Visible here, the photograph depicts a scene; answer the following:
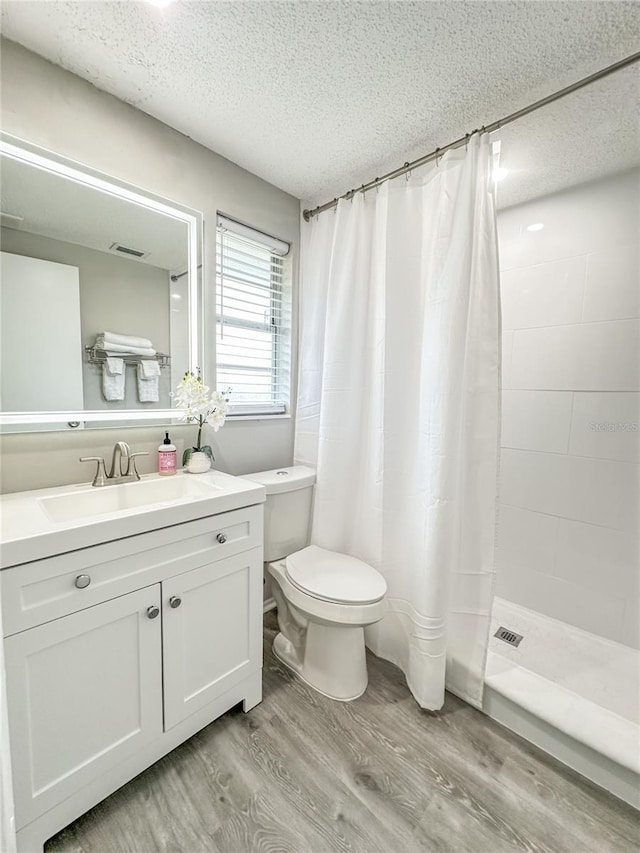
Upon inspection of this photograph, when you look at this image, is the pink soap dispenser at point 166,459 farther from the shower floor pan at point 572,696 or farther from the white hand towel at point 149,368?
the shower floor pan at point 572,696

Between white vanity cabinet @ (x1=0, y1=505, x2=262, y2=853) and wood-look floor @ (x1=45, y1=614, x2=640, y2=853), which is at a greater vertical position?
white vanity cabinet @ (x1=0, y1=505, x2=262, y2=853)

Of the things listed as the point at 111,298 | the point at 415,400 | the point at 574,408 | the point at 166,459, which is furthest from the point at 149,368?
the point at 574,408

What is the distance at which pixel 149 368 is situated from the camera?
1.53m

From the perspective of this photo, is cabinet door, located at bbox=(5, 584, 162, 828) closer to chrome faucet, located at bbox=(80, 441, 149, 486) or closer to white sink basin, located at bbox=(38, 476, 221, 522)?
white sink basin, located at bbox=(38, 476, 221, 522)

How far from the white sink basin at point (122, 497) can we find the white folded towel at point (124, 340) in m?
0.56

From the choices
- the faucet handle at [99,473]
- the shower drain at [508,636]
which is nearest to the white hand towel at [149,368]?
the faucet handle at [99,473]

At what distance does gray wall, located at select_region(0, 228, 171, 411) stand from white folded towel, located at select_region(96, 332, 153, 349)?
0.05ft

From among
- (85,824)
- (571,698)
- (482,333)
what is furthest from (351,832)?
(482,333)

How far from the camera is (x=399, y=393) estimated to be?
1610 mm

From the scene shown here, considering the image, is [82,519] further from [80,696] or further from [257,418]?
[257,418]

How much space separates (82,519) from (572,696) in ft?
5.82

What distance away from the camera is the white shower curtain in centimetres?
136

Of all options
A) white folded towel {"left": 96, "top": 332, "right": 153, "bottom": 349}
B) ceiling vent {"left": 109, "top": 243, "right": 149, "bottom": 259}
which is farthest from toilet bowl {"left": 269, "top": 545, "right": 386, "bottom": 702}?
ceiling vent {"left": 109, "top": 243, "right": 149, "bottom": 259}

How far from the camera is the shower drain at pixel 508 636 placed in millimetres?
1739
